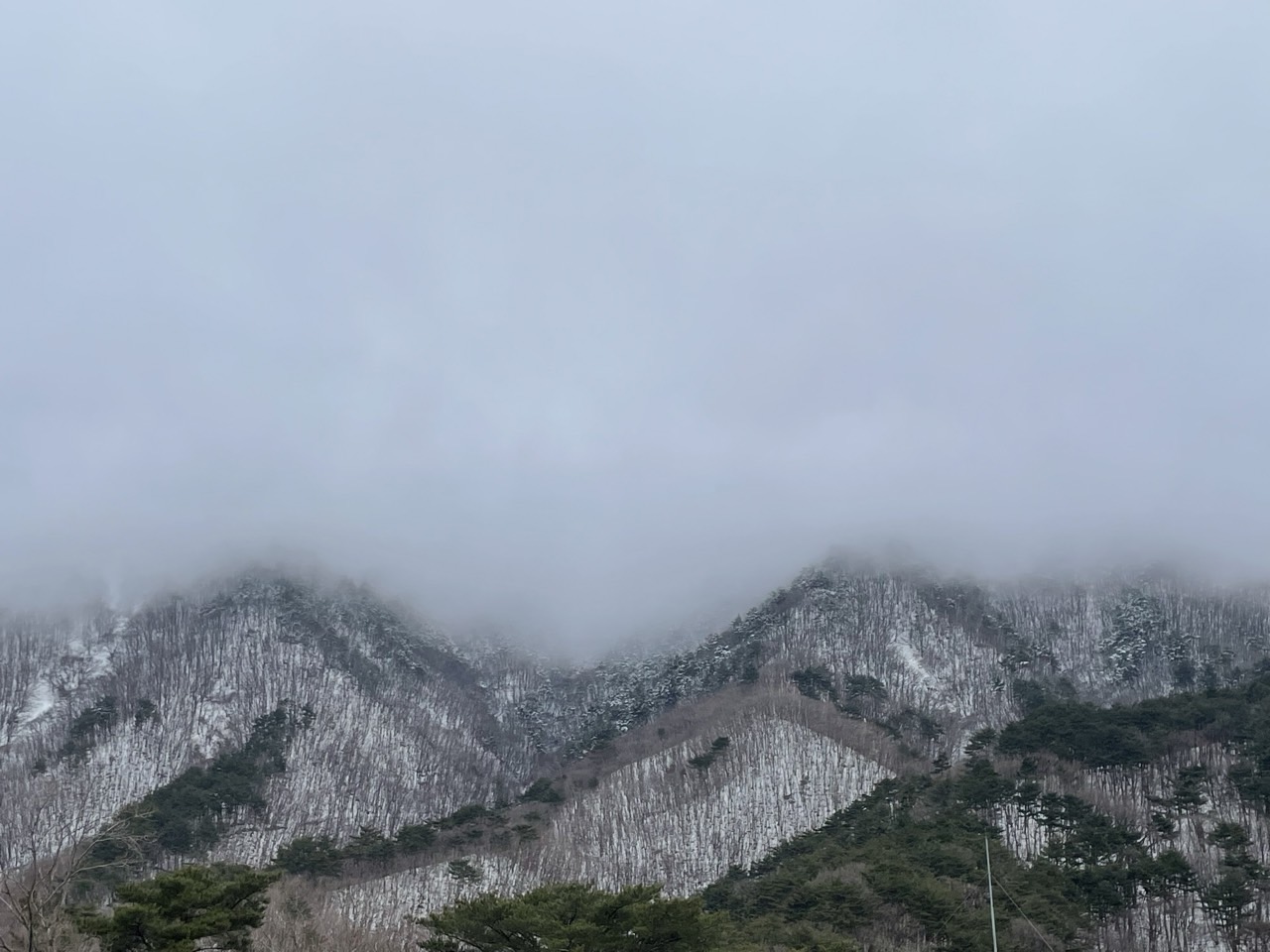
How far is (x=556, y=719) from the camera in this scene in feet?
504

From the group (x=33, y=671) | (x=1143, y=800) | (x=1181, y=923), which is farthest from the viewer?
(x=33, y=671)

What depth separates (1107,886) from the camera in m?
62.2

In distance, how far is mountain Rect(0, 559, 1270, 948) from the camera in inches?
3937

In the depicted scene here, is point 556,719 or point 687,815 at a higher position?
point 556,719

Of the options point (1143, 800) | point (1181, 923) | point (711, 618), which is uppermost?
point (711, 618)

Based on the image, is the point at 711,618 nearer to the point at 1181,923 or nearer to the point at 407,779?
the point at 407,779

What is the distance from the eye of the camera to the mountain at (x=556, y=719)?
328ft

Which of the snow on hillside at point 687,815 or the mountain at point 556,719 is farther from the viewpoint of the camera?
the mountain at point 556,719

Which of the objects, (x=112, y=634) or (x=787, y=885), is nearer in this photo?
(x=787, y=885)

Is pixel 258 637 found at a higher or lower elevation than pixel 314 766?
higher

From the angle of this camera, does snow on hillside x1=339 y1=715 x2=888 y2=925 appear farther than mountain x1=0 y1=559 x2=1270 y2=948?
No

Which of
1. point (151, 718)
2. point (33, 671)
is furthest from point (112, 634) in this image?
point (151, 718)

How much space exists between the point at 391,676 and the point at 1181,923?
340 feet

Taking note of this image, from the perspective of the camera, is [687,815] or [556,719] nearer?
[687,815]
